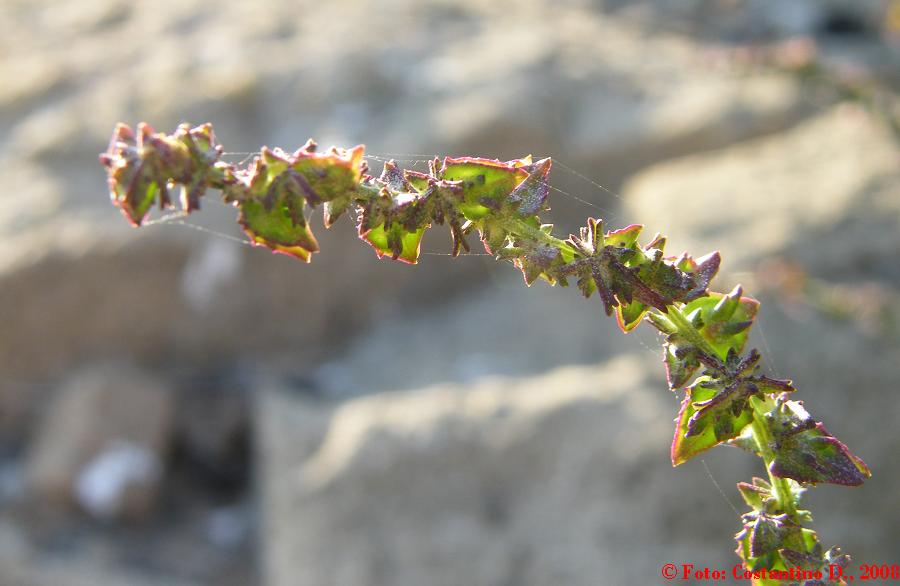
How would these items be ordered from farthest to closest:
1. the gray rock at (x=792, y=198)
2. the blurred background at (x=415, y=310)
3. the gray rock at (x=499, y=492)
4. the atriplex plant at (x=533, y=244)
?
1. the gray rock at (x=792, y=198)
2. the blurred background at (x=415, y=310)
3. the gray rock at (x=499, y=492)
4. the atriplex plant at (x=533, y=244)

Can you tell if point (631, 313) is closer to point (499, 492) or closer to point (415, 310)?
point (499, 492)

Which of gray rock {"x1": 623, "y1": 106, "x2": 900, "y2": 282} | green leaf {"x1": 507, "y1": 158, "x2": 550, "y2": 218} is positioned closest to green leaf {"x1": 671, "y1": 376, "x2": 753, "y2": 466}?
green leaf {"x1": 507, "y1": 158, "x2": 550, "y2": 218}

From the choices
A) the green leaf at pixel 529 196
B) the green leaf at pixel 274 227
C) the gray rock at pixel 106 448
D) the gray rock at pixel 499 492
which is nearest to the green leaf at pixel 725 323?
the green leaf at pixel 529 196

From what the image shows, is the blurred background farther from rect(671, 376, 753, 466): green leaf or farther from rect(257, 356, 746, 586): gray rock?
rect(671, 376, 753, 466): green leaf

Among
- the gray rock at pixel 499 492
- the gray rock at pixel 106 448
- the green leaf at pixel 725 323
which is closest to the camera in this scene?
the green leaf at pixel 725 323

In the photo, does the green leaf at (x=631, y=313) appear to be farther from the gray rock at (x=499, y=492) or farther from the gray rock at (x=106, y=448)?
the gray rock at (x=106, y=448)

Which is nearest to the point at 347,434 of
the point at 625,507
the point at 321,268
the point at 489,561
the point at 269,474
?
the point at 269,474

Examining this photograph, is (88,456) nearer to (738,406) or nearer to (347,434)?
(347,434)
